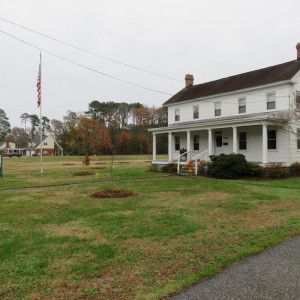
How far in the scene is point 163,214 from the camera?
22.3ft

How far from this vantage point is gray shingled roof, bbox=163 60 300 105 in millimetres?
18219

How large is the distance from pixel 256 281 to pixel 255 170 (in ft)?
45.5

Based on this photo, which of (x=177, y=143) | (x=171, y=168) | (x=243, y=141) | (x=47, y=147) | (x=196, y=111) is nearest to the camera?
(x=243, y=141)

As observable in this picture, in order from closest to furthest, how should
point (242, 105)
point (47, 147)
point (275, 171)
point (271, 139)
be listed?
1. point (275, 171)
2. point (271, 139)
3. point (242, 105)
4. point (47, 147)

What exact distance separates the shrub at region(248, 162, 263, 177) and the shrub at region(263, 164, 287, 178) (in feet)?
0.91

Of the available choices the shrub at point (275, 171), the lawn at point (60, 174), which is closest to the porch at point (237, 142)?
the shrub at point (275, 171)

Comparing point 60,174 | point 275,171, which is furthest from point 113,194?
point 60,174

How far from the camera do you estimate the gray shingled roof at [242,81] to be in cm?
1822

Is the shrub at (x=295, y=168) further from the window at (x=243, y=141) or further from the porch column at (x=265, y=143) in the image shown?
the window at (x=243, y=141)

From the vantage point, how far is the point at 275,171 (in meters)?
15.8

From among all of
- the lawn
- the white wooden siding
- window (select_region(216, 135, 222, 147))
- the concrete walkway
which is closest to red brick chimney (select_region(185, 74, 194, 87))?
the white wooden siding

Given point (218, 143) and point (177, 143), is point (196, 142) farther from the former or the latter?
point (177, 143)

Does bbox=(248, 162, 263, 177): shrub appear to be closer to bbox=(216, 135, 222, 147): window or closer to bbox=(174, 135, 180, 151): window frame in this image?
bbox=(216, 135, 222, 147): window

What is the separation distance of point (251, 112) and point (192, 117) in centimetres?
546
